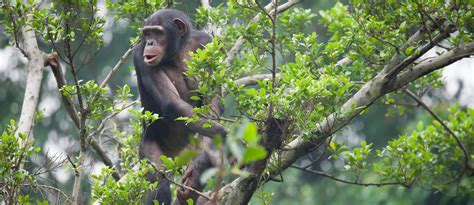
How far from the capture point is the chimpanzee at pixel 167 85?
6536mm

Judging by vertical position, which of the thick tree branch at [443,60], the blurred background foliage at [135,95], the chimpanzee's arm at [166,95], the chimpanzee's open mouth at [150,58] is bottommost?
the blurred background foliage at [135,95]

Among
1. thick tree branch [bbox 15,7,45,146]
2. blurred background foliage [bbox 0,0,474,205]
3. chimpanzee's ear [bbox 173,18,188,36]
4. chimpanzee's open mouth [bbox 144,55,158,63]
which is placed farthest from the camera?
blurred background foliage [bbox 0,0,474,205]

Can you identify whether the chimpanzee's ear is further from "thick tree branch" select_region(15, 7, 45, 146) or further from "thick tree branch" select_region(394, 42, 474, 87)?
"thick tree branch" select_region(394, 42, 474, 87)

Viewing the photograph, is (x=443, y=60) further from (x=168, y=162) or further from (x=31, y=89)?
(x=31, y=89)

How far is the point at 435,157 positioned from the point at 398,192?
23.0 ft

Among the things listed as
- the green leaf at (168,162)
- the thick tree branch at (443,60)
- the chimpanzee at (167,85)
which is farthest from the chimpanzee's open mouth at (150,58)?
the thick tree branch at (443,60)

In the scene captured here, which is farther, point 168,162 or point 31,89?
point 31,89

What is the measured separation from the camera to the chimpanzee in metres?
6.54

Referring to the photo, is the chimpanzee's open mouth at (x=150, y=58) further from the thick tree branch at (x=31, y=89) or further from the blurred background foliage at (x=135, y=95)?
the blurred background foliage at (x=135, y=95)

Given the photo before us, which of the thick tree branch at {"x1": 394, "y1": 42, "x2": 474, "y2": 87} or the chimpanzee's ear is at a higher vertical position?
the chimpanzee's ear

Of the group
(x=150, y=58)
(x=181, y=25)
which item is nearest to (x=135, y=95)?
(x=181, y=25)

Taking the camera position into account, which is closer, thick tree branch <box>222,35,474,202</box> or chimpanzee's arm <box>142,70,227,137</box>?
thick tree branch <box>222,35,474,202</box>

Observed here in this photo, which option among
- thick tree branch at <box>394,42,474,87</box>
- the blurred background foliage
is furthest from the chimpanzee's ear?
the blurred background foliage

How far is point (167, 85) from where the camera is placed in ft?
22.3
